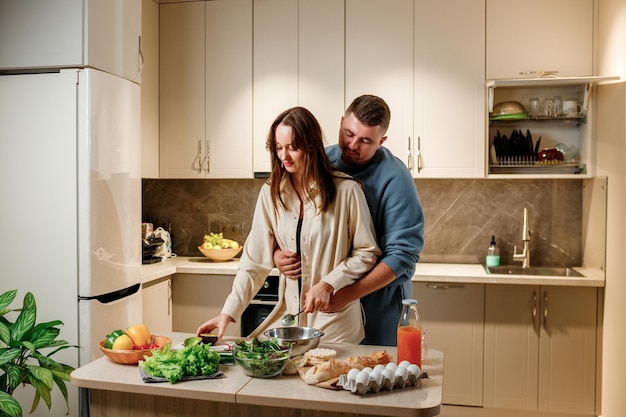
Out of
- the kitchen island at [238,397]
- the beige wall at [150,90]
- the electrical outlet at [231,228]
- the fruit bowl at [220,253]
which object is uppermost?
the beige wall at [150,90]

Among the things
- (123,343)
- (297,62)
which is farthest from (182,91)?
(123,343)

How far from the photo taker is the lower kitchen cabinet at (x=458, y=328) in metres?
3.81

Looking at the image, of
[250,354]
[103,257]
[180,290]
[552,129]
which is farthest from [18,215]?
[552,129]

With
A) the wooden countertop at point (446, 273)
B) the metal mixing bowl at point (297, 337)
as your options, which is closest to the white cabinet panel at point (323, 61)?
the wooden countertop at point (446, 273)

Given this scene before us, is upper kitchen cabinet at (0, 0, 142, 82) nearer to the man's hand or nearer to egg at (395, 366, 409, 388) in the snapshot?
the man's hand

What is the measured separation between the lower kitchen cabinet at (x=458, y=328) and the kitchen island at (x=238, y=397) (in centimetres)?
177

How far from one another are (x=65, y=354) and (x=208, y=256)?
57.6 inches

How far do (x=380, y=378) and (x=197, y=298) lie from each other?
2.55m

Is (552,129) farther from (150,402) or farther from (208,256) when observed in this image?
(150,402)

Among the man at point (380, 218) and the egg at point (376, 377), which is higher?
the man at point (380, 218)

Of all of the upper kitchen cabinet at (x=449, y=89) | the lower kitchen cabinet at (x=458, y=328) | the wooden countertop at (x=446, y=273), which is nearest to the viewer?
the wooden countertop at (x=446, y=273)

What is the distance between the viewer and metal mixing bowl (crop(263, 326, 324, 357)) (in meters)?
2.09

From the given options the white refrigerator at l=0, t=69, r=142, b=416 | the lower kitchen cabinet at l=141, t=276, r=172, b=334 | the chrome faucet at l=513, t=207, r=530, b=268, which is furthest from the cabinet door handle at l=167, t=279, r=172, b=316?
the chrome faucet at l=513, t=207, r=530, b=268

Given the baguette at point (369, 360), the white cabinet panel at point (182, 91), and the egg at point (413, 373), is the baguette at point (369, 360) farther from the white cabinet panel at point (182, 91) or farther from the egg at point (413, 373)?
the white cabinet panel at point (182, 91)
